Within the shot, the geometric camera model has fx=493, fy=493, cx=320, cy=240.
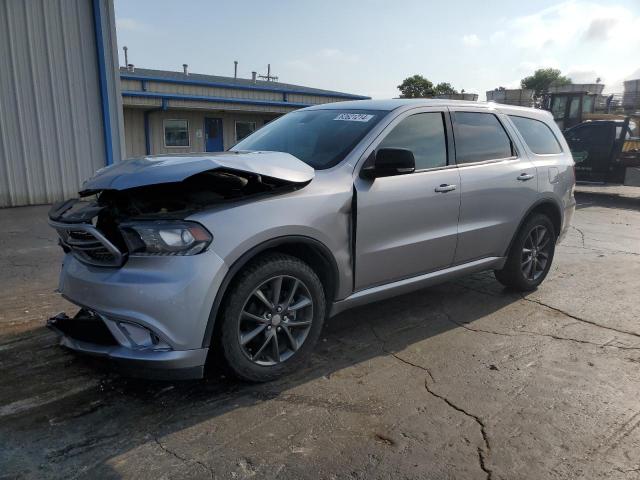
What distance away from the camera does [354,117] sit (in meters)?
4.01

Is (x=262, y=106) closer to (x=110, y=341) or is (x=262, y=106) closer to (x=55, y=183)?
(x=55, y=183)

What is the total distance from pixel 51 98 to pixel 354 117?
29.1 ft

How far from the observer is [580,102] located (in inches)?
789

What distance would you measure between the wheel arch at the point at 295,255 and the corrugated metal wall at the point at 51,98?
9189 millimetres

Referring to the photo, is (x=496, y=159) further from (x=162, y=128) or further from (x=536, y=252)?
(x=162, y=128)

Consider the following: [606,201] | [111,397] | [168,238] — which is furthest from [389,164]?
[606,201]

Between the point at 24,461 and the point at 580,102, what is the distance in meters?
22.4

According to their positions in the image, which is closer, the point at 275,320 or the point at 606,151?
the point at 275,320

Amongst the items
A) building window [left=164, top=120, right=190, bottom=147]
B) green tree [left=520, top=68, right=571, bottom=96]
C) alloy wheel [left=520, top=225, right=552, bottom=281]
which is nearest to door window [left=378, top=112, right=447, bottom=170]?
alloy wheel [left=520, top=225, right=552, bottom=281]

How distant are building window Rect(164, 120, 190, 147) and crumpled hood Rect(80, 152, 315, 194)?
17431mm

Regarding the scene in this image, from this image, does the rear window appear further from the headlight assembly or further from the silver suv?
the headlight assembly

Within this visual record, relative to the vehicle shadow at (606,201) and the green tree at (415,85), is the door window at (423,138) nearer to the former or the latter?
the vehicle shadow at (606,201)

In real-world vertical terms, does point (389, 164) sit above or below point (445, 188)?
above

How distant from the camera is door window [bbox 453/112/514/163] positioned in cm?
432
